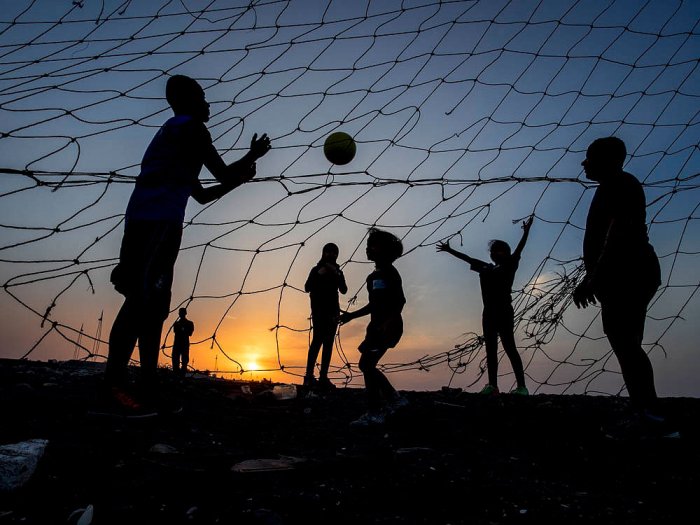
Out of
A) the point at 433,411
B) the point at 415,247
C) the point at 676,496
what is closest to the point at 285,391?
the point at 433,411

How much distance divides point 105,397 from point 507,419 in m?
2.10

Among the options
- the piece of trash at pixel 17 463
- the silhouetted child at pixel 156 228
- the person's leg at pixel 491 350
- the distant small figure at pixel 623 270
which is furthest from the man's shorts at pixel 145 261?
the person's leg at pixel 491 350

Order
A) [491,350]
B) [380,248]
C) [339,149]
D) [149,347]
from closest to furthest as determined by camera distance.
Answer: [149,347], [380,248], [339,149], [491,350]

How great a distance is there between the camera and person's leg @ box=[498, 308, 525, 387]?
13.6ft

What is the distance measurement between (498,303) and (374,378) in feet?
5.49

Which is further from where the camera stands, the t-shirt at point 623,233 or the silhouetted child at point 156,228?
the t-shirt at point 623,233

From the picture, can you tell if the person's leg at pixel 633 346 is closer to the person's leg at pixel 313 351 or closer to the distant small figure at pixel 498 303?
the distant small figure at pixel 498 303

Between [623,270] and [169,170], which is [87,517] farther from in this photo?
[623,270]

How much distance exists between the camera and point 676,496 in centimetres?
172

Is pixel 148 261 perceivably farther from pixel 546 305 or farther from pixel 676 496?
pixel 546 305

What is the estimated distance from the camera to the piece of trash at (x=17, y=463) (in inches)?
59.6

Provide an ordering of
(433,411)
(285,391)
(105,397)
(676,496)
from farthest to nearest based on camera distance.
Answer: (285,391), (433,411), (105,397), (676,496)

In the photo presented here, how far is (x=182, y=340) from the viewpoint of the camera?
26.8 feet

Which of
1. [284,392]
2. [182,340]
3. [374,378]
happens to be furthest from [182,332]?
[374,378]
